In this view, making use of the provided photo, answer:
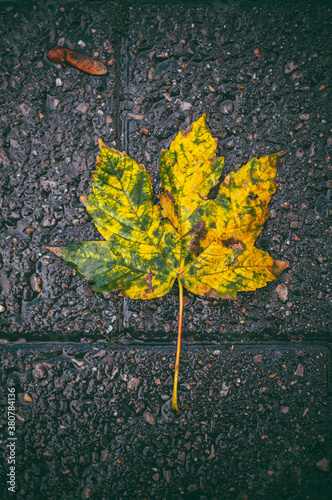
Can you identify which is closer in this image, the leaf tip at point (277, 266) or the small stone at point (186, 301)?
the leaf tip at point (277, 266)

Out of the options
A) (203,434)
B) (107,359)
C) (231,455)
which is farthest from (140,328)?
(231,455)

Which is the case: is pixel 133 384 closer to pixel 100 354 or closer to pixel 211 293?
pixel 100 354

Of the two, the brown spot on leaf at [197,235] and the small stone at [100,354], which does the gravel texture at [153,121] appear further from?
the brown spot on leaf at [197,235]

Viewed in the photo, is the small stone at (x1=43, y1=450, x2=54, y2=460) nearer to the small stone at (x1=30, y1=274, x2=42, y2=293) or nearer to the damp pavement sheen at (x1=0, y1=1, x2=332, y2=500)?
the damp pavement sheen at (x1=0, y1=1, x2=332, y2=500)

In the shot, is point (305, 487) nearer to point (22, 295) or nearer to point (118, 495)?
point (118, 495)

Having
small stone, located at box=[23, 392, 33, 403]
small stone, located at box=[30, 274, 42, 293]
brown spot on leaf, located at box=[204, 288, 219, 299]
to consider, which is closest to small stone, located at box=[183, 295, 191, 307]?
brown spot on leaf, located at box=[204, 288, 219, 299]

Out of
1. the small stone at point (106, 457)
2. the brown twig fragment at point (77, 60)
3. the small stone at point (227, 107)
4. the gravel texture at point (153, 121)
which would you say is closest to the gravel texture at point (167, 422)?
the small stone at point (106, 457)

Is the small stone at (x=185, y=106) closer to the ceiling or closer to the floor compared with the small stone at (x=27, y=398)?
closer to the ceiling
